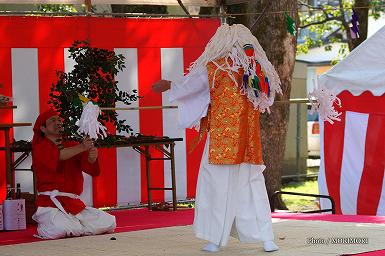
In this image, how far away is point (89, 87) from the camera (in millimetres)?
6566

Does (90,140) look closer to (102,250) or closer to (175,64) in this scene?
(102,250)

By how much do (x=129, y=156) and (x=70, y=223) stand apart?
1.92 meters

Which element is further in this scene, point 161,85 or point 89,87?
point 89,87

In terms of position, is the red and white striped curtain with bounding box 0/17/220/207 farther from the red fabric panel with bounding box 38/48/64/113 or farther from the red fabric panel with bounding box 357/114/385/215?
the red fabric panel with bounding box 357/114/385/215

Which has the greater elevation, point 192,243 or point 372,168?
point 372,168

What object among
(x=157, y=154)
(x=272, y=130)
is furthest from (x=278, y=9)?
(x=157, y=154)

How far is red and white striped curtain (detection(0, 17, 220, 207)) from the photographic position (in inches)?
303

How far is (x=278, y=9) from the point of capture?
354 inches

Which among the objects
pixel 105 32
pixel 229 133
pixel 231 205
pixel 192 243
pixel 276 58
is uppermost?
pixel 105 32

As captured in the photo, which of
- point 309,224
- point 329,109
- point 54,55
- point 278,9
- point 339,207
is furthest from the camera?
point 278,9

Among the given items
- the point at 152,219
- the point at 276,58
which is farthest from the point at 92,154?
the point at 276,58

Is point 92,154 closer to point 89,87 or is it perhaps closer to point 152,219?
Result: point 89,87

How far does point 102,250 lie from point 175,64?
10.4ft

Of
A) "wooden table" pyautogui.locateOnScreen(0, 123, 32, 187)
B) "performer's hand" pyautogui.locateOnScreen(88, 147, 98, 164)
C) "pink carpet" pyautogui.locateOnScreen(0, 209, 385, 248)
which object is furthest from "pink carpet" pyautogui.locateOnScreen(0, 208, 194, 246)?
"performer's hand" pyautogui.locateOnScreen(88, 147, 98, 164)
